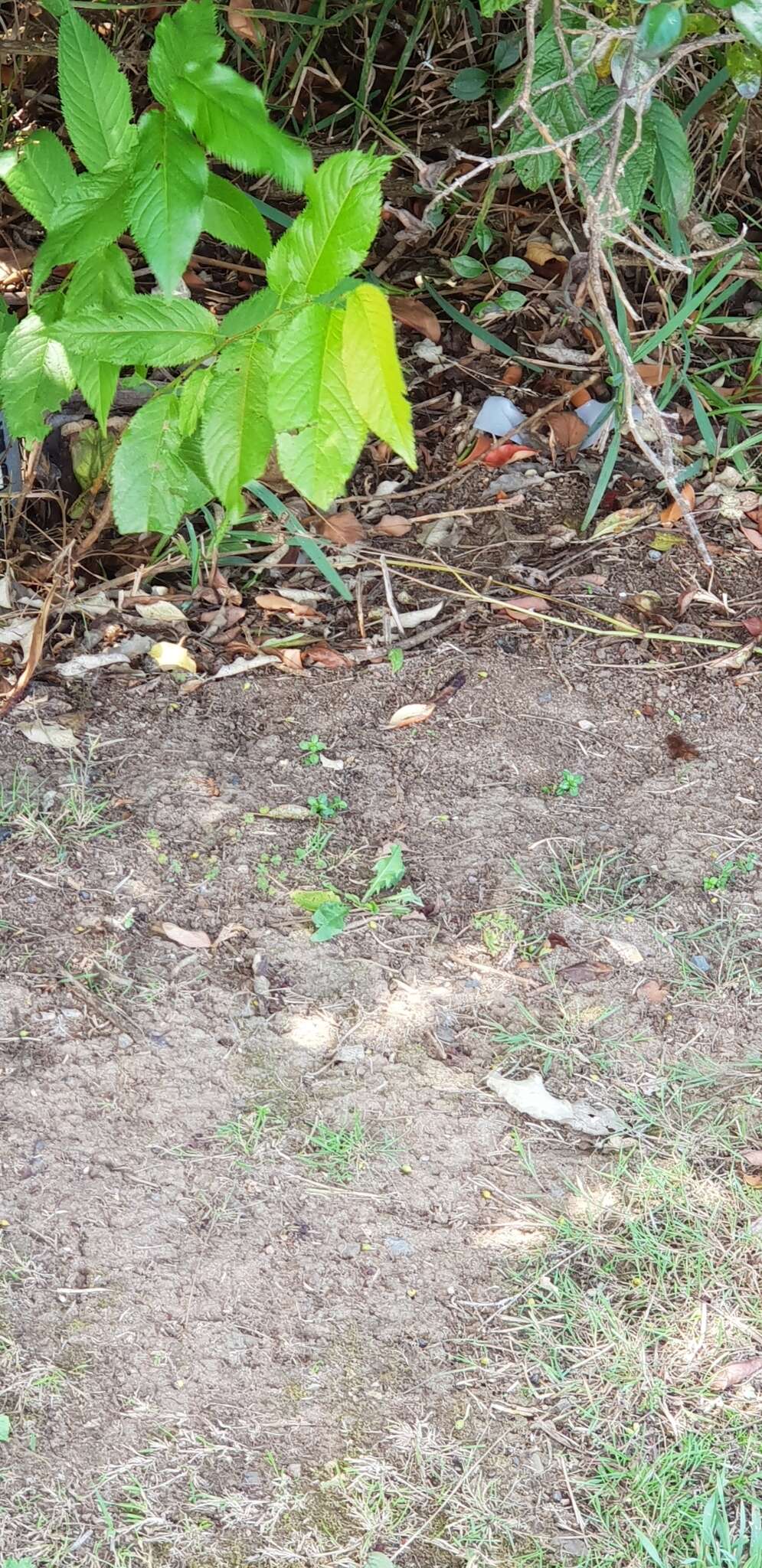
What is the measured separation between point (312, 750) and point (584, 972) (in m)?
0.69

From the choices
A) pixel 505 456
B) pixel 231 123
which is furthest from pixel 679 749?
pixel 231 123

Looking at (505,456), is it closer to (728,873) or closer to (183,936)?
Answer: (728,873)

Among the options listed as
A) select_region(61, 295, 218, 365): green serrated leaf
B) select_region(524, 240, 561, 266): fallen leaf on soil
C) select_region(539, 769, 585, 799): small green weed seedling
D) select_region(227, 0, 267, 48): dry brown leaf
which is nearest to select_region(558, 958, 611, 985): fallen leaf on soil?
select_region(539, 769, 585, 799): small green weed seedling

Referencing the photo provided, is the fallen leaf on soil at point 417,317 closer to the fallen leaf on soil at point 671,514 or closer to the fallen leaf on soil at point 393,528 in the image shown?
the fallen leaf on soil at point 393,528

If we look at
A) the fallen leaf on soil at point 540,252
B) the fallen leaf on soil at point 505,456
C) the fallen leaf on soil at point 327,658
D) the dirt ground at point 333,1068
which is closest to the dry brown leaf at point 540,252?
the fallen leaf on soil at point 540,252

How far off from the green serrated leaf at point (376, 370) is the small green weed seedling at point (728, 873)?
117cm

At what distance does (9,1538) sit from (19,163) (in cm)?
192

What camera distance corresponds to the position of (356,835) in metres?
2.34

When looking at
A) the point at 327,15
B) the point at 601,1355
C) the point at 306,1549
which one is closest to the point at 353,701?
the point at 601,1355

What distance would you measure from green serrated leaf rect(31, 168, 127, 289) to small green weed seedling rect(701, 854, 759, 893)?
4.59 feet

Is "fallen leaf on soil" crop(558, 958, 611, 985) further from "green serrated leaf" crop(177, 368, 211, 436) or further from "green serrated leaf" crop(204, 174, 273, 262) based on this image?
"green serrated leaf" crop(204, 174, 273, 262)

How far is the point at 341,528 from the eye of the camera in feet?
9.72

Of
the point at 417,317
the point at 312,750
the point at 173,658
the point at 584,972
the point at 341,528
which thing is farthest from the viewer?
the point at 417,317

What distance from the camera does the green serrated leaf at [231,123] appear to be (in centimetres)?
158
